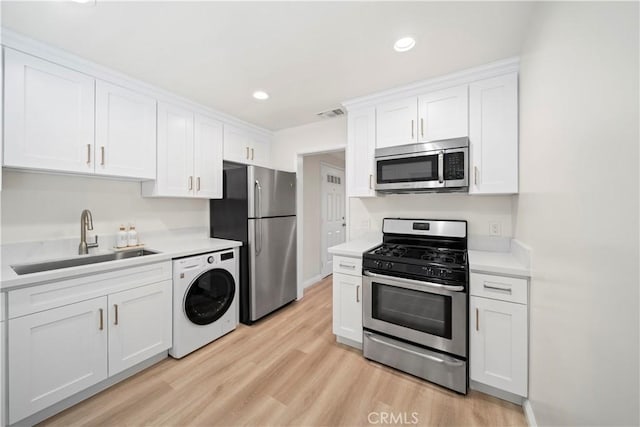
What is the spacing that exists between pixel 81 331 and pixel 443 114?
321 centimetres

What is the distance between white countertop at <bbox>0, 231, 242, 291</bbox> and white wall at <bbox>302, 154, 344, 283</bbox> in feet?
5.16

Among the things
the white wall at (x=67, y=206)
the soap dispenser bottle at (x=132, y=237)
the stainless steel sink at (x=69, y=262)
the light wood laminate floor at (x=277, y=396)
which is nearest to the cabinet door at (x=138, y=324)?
the light wood laminate floor at (x=277, y=396)

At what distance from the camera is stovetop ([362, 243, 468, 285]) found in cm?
176

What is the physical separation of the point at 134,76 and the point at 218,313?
2.29 metres

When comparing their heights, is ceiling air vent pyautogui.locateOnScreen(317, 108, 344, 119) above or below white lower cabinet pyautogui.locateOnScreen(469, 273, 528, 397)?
above

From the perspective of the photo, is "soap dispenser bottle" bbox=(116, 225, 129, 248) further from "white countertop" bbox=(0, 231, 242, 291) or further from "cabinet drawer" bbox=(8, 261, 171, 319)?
"cabinet drawer" bbox=(8, 261, 171, 319)

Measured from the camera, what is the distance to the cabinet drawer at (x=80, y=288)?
1.44 m

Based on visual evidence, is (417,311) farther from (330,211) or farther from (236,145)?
(330,211)

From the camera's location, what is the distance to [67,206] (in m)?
2.07

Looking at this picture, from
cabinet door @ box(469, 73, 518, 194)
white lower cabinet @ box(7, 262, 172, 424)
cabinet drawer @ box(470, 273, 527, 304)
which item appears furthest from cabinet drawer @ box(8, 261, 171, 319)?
cabinet door @ box(469, 73, 518, 194)

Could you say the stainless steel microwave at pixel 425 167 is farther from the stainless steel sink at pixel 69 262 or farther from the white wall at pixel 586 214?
the stainless steel sink at pixel 69 262

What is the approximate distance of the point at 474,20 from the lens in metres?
1.48

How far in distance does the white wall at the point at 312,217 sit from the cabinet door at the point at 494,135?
2481 millimetres

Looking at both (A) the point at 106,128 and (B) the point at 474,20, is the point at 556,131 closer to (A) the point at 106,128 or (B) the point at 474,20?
(B) the point at 474,20
